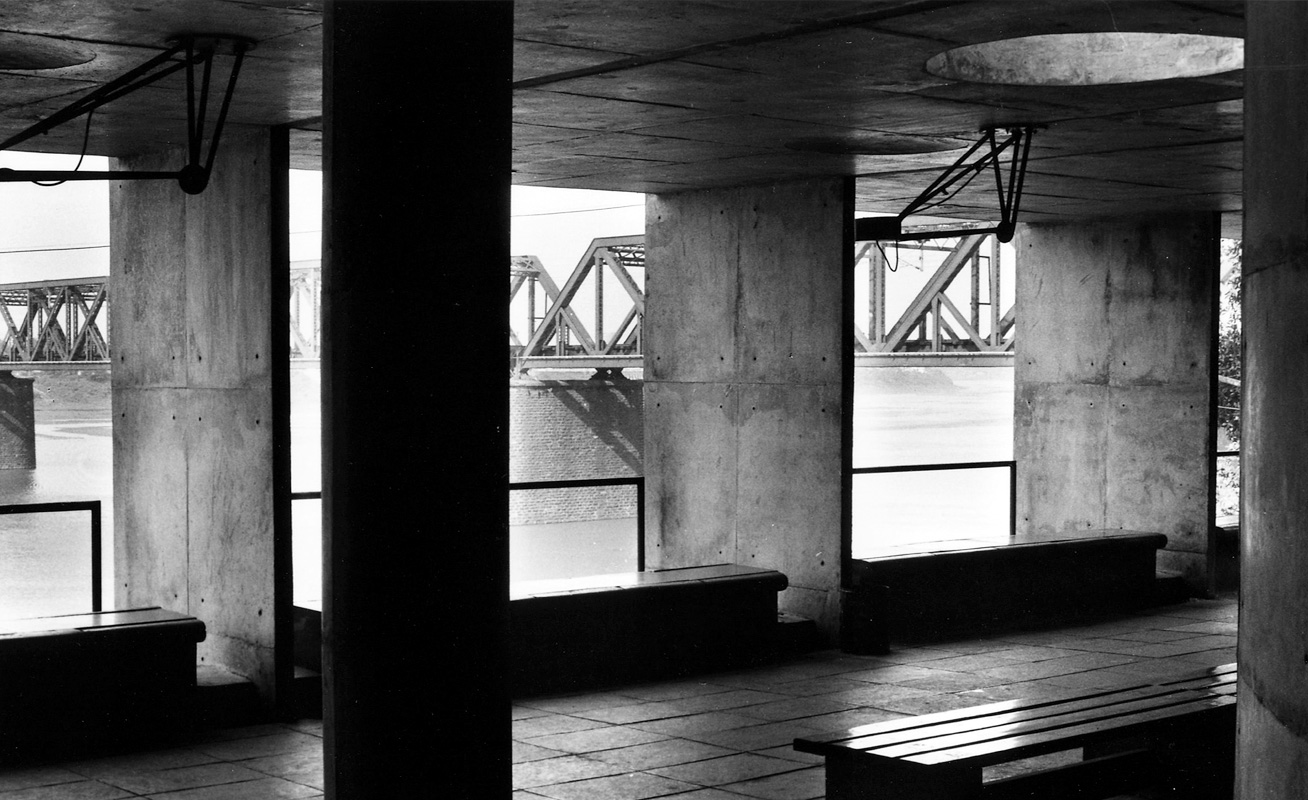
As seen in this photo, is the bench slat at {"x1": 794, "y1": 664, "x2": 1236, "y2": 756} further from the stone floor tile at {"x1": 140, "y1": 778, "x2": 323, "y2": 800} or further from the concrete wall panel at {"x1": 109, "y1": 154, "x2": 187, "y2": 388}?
the concrete wall panel at {"x1": 109, "y1": 154, "x2": 187, "y2": 388}

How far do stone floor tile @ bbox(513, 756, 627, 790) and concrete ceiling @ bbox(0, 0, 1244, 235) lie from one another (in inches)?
118

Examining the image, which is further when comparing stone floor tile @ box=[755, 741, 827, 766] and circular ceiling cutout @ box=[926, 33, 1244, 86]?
stone floor tile @ box=[755, 741, 827, 766]

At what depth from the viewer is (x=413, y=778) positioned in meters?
4.10

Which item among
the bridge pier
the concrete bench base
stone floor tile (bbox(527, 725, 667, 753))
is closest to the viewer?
stone floor tile (bbox(527, 725, 667, 753))

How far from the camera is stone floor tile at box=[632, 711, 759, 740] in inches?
305

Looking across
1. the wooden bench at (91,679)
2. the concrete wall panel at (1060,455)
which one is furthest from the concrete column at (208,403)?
the concrete wall panel at (1060,455)

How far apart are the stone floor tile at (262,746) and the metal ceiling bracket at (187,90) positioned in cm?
259

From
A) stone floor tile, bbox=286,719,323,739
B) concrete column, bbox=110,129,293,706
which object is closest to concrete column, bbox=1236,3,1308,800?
stone floor tile, bbox=286,719,323,739

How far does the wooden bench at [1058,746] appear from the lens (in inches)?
206

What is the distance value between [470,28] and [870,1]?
5.81ft

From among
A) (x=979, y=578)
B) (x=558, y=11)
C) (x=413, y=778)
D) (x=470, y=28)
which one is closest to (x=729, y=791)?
(x=413, y=778)

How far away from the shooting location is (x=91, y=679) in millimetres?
7324

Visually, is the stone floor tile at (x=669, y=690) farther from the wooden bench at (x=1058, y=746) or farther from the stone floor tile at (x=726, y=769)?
the wooden bench at (x=1058, y=746)

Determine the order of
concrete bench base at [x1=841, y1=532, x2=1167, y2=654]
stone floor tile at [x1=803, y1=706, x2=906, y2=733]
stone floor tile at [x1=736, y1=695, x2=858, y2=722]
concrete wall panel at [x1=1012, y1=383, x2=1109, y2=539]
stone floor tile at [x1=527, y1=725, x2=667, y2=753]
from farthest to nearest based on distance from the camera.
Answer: concrete wall panel at [x1=1012, y1=383, x2=1109, y2=539] → concrete bench base at [x1=841, y1=532, x2=1167, y2=654] → stone floor tile at [x1=736, y1=695, x2=858, y2=722] → stone floor tile at [x1=803, y1=706, x2=906, y2=733] → stone floor tile at [x1=527, y1=725, x2=667, y2=753]
